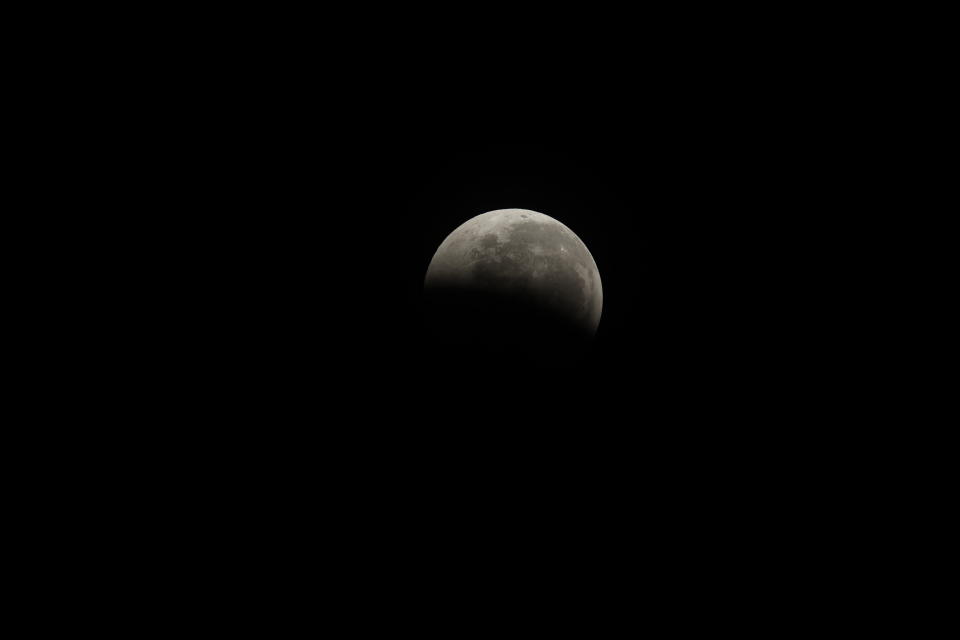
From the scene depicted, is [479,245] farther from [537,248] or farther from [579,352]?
[579,352]

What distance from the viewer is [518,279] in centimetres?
390

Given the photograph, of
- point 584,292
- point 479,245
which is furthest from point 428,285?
point 584,292

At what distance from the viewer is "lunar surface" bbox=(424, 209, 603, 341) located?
389cm

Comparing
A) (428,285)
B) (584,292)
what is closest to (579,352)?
(584,292)

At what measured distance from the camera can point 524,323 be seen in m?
3.88

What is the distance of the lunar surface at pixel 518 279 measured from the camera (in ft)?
12.8

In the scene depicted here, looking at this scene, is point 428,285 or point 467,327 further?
point 428,285

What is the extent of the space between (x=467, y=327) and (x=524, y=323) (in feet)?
1.23

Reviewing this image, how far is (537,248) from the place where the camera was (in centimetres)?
402

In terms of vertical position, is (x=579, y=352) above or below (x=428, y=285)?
below

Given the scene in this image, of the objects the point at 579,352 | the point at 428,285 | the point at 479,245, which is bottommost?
the point at 579,352

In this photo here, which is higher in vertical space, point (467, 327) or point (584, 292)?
point (584, 292)

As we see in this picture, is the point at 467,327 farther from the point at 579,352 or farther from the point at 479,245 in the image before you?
the point at 579,352

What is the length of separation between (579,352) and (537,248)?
0.79 m
